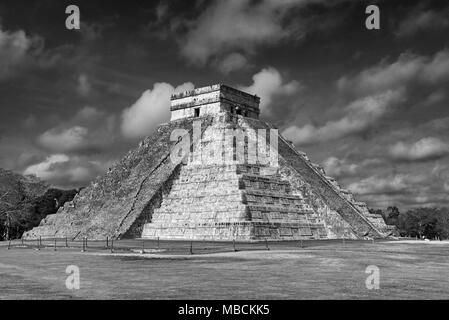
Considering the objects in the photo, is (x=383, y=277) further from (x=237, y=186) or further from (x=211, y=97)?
(x=211, y=97)

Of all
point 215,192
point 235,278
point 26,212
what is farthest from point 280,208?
point 26,212

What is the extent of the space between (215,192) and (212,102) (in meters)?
11.9

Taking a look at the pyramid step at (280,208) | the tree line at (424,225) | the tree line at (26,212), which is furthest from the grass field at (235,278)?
the tree line at (424,225)

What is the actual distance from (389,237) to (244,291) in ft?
91.7

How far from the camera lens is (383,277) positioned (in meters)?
12.1

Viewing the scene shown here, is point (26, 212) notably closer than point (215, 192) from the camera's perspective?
No

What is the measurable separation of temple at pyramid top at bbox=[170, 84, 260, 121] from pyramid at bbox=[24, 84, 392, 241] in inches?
3.5

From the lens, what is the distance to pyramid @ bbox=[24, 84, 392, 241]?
97.1ft

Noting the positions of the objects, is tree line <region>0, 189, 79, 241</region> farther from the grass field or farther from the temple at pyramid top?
the grass field

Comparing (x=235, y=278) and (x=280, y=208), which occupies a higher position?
(x=280, y=208)

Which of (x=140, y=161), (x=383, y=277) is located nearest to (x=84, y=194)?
(x=140, y=161)

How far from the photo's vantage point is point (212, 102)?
40781 millimetres

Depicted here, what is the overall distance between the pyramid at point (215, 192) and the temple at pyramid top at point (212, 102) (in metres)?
0.09

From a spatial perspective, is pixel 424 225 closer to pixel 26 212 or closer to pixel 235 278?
pixel 26 212
